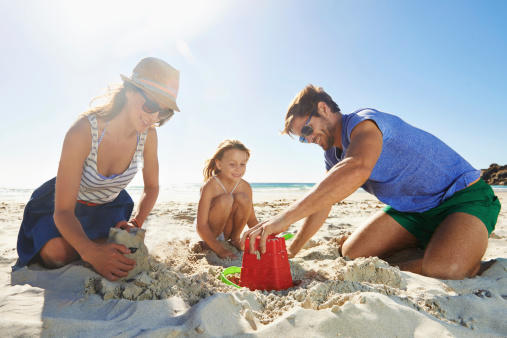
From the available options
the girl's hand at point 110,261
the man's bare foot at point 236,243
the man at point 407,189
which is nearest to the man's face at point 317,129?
the man at point 407,189

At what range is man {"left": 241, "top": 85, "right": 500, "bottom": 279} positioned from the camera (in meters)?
2.08

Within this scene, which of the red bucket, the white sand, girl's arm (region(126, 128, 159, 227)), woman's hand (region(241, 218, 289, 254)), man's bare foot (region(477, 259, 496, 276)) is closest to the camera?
the white sand

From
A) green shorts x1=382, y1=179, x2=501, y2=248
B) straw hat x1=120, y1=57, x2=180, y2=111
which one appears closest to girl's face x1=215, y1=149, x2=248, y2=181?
straw hat x1=120, y1=57, x2=180, y2=111

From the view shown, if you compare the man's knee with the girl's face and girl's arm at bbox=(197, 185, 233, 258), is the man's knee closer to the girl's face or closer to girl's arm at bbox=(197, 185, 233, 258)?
girl's arm at bbox=(197, 185, 233, 258)

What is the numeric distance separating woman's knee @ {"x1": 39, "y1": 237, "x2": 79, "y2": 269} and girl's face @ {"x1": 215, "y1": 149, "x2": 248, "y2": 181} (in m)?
1.50

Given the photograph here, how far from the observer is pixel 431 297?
1548 mm

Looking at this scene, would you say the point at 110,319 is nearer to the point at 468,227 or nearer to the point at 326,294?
the point at 326,294

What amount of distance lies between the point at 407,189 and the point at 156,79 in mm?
1999

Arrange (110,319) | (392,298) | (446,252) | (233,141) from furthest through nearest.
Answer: (233,141), (446,252), (392,298), (110,319)

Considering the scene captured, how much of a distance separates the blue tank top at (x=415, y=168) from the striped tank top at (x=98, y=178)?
1552 millimetres

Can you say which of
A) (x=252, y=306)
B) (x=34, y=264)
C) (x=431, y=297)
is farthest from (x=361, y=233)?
(x=34, y=264)

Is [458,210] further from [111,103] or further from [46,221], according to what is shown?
[46,221]

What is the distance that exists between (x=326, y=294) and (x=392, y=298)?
294mm

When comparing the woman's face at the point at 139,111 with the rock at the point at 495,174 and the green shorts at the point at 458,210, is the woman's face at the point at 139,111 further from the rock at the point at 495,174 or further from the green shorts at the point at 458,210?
the rock at the point at 495,174
